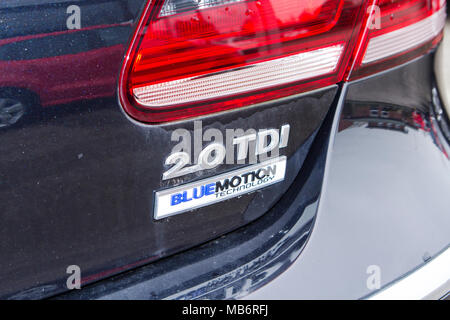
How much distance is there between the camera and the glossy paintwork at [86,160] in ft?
2.97

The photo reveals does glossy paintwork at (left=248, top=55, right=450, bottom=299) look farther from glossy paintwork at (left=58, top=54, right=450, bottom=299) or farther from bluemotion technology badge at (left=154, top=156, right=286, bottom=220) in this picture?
bluemotion technology badge at (left=154, top=156, right=286, bottom=220)

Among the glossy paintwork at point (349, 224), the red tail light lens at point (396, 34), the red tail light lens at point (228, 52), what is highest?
the red tail light lens at point (396, 34)

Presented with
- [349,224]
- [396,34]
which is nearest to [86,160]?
[349,224]

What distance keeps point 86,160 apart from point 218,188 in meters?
0.28

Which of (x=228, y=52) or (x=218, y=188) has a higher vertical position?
(x=228, y=52)

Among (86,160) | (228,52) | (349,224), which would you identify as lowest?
(349,224)

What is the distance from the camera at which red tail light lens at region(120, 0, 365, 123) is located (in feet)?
3.22

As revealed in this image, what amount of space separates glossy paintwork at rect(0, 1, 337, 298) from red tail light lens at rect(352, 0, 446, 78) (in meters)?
0.12

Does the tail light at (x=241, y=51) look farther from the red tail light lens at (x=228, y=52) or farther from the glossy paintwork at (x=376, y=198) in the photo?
the glossy paintwork at (x=376, y=198)

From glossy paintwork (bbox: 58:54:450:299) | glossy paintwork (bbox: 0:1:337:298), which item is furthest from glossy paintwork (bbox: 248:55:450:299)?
glossy paintwork (bbox: 0:1:337:298)

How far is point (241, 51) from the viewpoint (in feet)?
3.42

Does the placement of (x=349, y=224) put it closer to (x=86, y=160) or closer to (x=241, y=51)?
(x=241, y=51)

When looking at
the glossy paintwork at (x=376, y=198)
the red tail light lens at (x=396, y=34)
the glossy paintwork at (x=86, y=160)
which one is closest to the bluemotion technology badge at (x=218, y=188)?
the glossy paintwork at (x=86, y=160)
